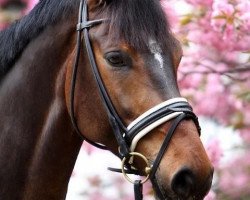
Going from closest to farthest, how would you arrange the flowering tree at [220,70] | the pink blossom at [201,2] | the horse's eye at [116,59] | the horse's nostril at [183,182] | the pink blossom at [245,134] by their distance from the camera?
the horse's nostril at [183,182]
the horse's eye at [116,59]
the flowering tree at [220,70]
the pink blossom at [201,2]
the pink blossom at [245,134]

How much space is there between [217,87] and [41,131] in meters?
1.78

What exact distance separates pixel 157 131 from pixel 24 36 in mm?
690

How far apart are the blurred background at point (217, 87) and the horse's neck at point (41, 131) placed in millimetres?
1079

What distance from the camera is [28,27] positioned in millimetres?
2963

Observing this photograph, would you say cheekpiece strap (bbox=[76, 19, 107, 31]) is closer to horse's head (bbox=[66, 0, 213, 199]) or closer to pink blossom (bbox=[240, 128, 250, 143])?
horse's head (bbox=[66, 0, 213, 199])

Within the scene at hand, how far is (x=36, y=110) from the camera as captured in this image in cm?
292

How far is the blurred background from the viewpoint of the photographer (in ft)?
13.0

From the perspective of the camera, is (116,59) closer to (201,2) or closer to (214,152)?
(214,152)

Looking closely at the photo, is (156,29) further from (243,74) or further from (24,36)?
(243,74)

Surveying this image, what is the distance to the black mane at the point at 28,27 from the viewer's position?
292cm

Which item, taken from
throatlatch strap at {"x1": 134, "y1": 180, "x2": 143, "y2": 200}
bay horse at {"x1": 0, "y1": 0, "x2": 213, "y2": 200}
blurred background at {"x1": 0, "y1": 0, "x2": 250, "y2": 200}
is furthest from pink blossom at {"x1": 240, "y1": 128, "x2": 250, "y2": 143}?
throatlatch strap at {"x1": 134, "y1": 180, "x2": 143, "y2": 200}

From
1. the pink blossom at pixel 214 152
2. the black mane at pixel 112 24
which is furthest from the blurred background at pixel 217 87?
the black mane at pixel 112 24

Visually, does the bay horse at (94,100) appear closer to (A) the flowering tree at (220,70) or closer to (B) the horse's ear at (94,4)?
(B) the horse's ear at (94,4)

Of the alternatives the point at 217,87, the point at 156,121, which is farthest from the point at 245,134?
the point at 156,121
